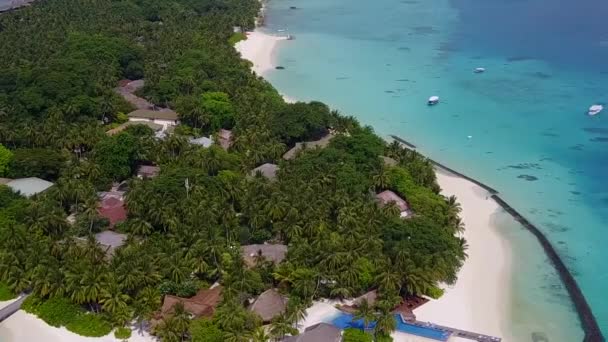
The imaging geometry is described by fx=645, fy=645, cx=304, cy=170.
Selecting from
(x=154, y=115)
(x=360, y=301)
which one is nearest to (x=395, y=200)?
(x=360, y=301)

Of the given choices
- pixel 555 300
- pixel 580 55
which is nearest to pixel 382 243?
pixel 555 300

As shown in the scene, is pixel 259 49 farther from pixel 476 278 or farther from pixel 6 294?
pixel 6 294

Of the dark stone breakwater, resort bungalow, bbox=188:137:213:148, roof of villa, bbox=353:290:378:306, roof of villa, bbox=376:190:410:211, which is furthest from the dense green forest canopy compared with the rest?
the dark stone breakwater

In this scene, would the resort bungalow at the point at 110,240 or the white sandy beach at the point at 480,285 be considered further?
the resort bungalow at the point at 110,240

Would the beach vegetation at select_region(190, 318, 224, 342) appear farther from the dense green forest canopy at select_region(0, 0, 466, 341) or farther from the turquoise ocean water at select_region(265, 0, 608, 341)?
the turquoise ocean water at select_region(265, 0, 608, 341)

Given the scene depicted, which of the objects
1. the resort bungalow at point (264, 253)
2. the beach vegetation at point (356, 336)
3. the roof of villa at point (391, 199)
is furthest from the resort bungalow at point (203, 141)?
the beach vegetation at point (356, 336)

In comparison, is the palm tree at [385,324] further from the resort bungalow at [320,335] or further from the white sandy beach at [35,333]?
the white sandy beach at [35,333]
